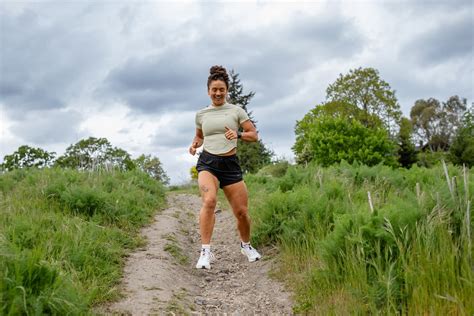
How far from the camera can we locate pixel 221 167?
5.61 metres

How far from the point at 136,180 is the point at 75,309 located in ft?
26.0

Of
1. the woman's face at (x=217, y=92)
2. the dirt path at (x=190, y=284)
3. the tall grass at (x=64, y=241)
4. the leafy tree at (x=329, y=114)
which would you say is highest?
the leafy tree at (x=329, y=114)

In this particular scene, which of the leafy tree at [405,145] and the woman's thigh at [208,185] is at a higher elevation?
the leafy tree at [405,145]

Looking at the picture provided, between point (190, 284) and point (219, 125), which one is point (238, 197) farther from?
point (190, 284)

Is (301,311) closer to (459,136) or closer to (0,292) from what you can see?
(0,292)

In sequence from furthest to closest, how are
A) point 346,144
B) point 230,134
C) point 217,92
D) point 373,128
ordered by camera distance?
point 373,128, point 346,144, point 217,92, point 230,134

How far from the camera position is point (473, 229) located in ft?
11.8

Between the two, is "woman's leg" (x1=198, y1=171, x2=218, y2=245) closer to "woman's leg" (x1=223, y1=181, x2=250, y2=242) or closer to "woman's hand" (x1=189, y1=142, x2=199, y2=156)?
"woman's leg" (x1=223, y1=181, x2=250, y2=242)

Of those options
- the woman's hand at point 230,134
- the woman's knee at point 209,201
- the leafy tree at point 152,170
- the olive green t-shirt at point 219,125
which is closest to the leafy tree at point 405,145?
the leafy tree at point 152,170

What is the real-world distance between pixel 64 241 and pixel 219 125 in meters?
2.25

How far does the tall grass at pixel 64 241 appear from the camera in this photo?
3088mm

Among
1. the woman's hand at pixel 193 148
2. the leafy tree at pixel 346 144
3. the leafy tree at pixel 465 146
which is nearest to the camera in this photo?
the woman's hand at pixel 193 148

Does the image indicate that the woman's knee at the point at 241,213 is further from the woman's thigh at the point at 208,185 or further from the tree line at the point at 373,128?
the tree line at the point at 373,128

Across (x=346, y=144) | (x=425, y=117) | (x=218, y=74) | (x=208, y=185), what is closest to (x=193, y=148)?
(x=208, y=185)
